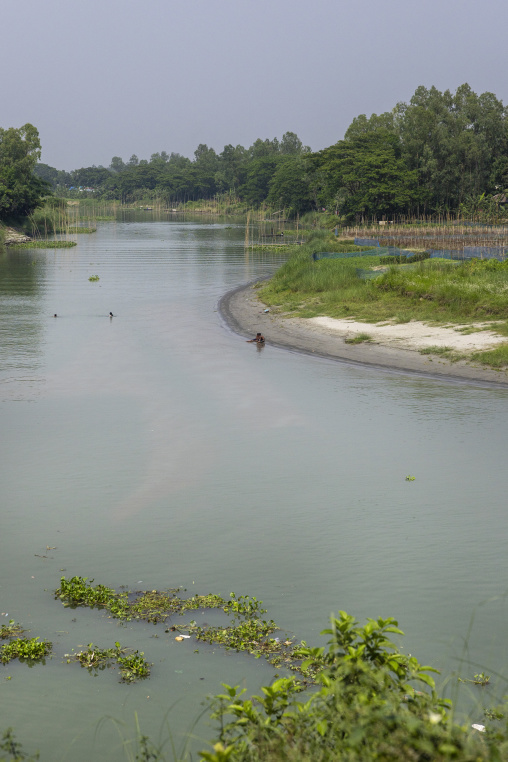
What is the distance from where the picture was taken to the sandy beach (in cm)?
2575

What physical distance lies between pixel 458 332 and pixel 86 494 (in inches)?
742

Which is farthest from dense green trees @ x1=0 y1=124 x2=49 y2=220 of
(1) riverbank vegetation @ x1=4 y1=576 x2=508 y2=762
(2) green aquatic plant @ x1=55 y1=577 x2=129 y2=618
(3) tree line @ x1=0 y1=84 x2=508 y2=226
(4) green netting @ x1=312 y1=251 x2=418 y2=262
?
(1) riverbank vegetation @ x1=4 y1=576 x2=508 y2=762

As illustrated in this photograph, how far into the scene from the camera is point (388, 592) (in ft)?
36.4

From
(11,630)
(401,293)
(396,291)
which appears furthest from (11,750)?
(396,291)

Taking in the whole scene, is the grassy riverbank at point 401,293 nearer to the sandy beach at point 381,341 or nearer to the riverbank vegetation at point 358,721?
the sandy beach at point 381,341

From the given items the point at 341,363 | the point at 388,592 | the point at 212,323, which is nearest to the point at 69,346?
the point at 212,323

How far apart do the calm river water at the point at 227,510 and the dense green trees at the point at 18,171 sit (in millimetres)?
62615

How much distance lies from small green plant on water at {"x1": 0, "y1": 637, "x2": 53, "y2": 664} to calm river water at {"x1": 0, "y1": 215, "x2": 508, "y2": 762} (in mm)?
126

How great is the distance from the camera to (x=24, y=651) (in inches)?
361

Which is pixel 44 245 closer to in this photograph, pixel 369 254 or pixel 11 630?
pixel 369 254

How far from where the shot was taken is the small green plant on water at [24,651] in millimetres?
9172

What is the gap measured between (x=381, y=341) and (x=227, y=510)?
17.2m

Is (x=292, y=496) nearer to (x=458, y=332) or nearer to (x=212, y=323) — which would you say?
(x=458, y=332)

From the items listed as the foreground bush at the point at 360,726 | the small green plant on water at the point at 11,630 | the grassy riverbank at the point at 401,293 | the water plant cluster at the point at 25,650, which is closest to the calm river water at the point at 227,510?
the water plant cluster at the point at 25,650
